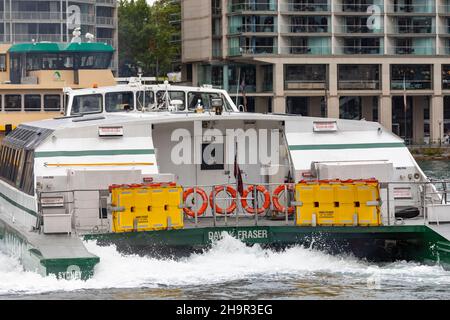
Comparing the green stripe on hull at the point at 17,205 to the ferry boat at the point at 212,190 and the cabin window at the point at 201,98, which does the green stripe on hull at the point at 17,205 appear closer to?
the ferry boat at the point at 212,190

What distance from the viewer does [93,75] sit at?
59.3m

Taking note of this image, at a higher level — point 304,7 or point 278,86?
point 304,7

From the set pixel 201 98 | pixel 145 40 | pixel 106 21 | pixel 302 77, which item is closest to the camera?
pixel 201 98

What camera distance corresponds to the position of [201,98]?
29.6m

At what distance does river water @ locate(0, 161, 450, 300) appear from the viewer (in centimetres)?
2114

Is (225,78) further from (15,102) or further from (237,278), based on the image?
(237,278)

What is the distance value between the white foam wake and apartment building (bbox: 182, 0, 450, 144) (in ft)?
237

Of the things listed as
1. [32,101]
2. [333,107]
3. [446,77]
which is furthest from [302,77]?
[32,101]

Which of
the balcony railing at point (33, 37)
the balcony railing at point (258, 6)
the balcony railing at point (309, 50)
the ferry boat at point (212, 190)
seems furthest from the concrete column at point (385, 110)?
the ferry boat at point (212, 190)

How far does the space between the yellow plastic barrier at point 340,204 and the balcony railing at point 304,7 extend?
74.3 m

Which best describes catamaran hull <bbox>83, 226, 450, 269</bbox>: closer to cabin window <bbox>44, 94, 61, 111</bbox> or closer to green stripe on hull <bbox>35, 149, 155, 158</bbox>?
green stripe on hull <bbox>35, 149, 155, 158</bbox>

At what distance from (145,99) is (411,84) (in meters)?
71.7

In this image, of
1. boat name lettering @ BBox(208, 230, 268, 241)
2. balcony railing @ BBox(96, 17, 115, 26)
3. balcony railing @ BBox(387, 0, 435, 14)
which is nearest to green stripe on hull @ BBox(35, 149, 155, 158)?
boat name lettering @ BBox(208, 230, 268, 241)

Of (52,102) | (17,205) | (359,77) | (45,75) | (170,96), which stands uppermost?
(359,77)
